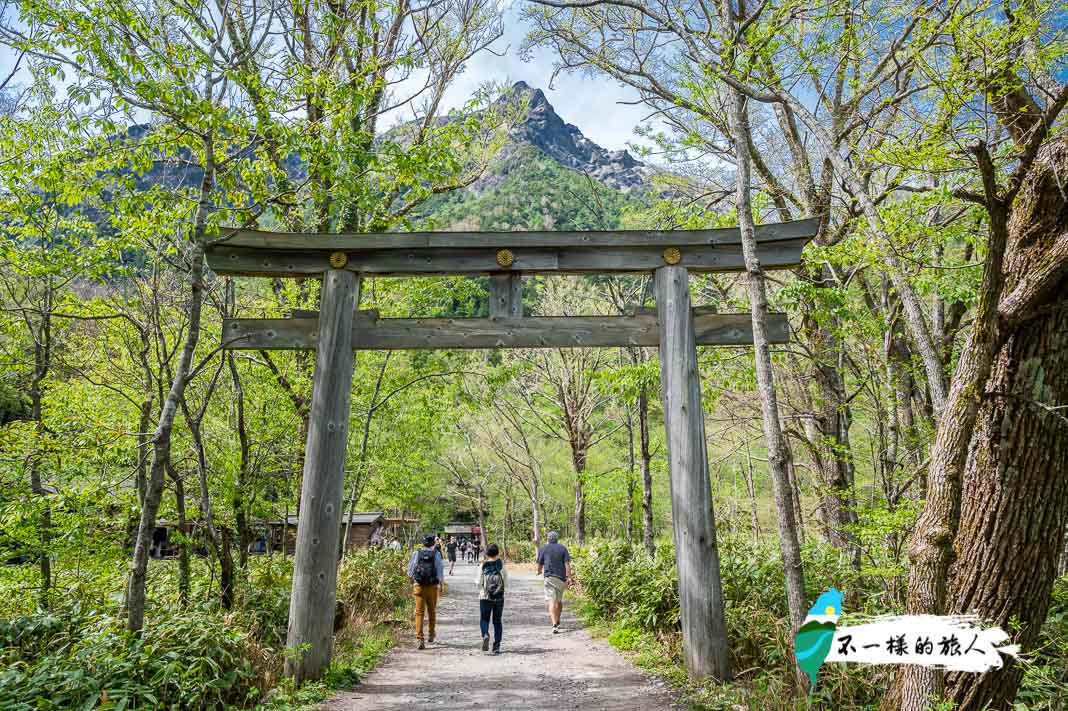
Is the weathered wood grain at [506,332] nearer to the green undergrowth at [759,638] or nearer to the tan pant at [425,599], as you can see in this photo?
the green undergrowth at [759,638]

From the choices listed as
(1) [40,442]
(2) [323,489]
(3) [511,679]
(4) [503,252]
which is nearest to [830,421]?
(4) [503,252]

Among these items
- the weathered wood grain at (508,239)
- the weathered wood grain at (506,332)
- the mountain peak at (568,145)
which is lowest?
the weathered wood grain at (506,332)

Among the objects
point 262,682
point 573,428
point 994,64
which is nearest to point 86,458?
point 262,682

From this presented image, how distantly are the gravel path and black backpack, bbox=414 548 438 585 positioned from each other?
91cm

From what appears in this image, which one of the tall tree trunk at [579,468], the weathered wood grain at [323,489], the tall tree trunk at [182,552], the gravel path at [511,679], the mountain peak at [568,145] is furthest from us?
the mountain peak at [568,145]

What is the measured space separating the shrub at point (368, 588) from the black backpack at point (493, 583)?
2259 mm

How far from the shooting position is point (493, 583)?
26.4 feet

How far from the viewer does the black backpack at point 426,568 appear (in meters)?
8.45

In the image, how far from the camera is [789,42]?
7.48m

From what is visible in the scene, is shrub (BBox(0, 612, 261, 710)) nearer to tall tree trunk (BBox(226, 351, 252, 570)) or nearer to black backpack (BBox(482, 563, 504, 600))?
Answer: tall tree trunk (BBox(226, 351, 252, 570))

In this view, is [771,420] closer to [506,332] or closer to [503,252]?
[506,332]

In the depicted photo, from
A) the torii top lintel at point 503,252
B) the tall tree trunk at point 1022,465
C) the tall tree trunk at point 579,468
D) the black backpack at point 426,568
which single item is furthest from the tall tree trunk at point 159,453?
the tall tree trunk at point 579,468

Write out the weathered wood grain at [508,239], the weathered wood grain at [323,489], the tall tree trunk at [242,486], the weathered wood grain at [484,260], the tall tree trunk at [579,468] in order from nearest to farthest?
the weathered wood grain at [323,489] < the weathered wood grain at [508,239] < the weathered wood grain at [484,260] < the tall tree trunk at [242,486] < the tall tree trunk at [579,468]

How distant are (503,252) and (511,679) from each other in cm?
452
